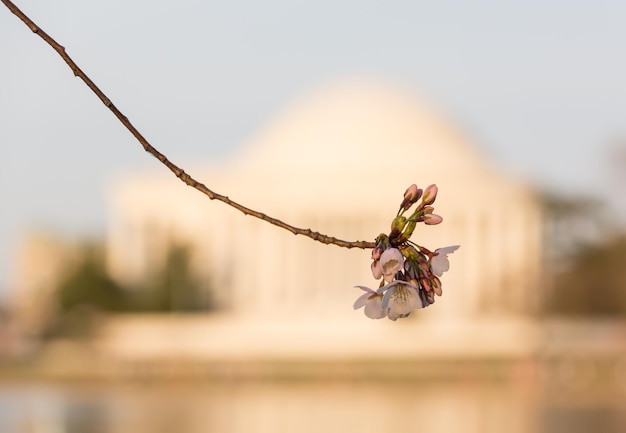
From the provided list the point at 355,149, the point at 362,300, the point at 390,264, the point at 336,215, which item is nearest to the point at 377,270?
the point at 390,264

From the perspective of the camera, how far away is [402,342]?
6228 centimetres

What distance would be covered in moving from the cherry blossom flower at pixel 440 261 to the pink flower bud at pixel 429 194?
12 cm

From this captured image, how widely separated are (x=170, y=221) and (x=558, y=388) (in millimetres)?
46980

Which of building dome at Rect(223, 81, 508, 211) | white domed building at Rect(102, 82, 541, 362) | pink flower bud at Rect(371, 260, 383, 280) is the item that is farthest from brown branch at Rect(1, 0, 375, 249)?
building dome at Rect(223, 81, 508, 211)

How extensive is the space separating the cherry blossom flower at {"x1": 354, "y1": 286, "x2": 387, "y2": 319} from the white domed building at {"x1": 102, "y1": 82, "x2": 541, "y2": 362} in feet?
229

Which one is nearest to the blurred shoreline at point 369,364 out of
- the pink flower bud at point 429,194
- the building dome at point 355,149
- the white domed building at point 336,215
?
the white domed building at point 336,215

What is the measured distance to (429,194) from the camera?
2918mm

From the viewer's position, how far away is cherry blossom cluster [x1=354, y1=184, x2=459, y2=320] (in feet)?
8.95

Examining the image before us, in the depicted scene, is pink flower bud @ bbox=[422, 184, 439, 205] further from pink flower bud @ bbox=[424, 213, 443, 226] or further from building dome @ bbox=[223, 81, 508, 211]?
building dome @ bbox=[223, 81, 508, 211]

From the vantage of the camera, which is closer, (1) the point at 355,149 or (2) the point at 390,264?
(2) the point at 390,264

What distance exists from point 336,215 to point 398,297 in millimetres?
76087

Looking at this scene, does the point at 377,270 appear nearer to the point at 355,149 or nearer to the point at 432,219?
the point at 432,219

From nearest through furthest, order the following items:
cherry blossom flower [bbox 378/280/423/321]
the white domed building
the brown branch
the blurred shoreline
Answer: cherry blossom flower [bbox 378/280/423/321]
the brown branch
the blurred shoreline
the white domed building

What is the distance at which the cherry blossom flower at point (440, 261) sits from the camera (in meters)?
2.79
